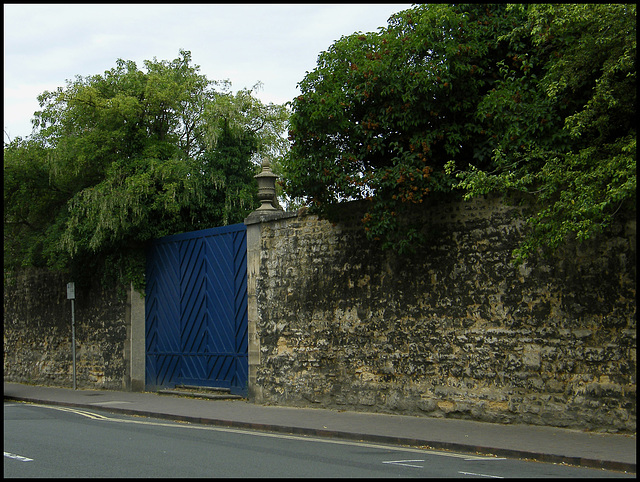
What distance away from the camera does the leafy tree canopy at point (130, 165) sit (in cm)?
1795

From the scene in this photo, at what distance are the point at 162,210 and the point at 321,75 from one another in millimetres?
7424

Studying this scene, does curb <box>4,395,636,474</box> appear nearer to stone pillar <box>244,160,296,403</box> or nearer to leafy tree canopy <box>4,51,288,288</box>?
stone pillar <box>244,160,296,403</box>

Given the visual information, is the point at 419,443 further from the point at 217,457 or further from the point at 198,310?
the point at 198,310

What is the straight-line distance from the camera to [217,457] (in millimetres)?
8438

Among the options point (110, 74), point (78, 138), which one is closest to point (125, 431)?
point (78, 138)

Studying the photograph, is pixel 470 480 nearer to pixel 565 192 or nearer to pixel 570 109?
pixel 565 192

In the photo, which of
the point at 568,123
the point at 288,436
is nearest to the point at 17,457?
the point at 288,436

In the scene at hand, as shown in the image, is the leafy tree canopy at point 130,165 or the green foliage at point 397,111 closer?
the green foliage at point 397,111

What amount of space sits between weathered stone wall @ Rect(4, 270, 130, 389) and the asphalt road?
25.3ft

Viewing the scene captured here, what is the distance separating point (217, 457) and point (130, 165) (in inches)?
443

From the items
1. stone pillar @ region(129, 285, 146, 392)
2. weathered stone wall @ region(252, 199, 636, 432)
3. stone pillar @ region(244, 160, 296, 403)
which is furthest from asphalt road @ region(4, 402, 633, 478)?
stone pillar @ region(129, 285, 146, 392)

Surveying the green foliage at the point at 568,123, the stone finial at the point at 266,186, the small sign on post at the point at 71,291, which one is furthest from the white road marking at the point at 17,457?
the small sign on post at the point at 71,291

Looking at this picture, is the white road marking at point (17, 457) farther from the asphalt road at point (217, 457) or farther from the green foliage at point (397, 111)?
the green foliage at point (397, 111)

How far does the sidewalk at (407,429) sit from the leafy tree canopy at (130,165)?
4271 millimetres
